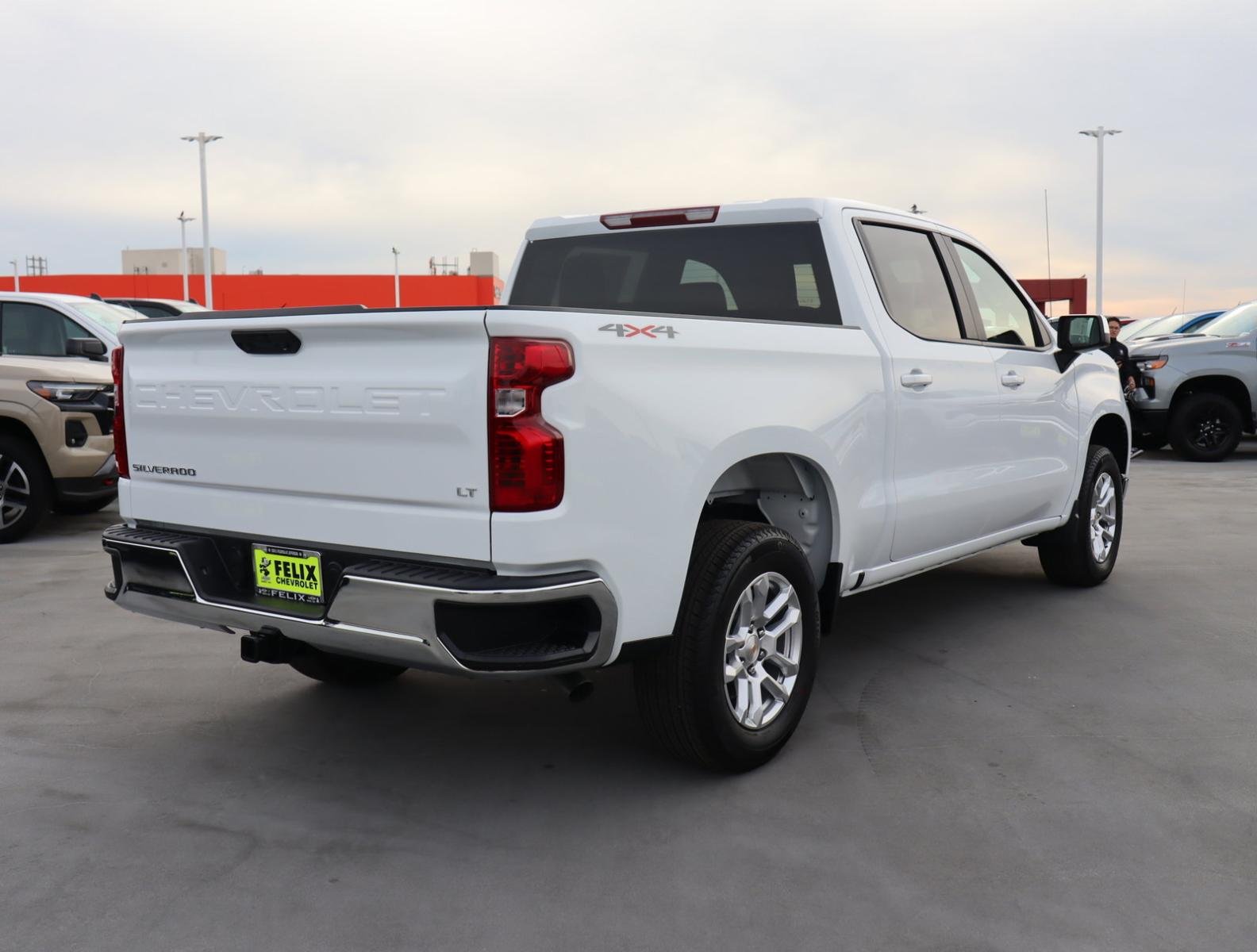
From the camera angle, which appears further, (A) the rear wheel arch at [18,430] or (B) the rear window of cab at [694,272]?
(A) the rear wheel arch at [18,430]

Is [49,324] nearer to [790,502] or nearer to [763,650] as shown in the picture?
[790,502]

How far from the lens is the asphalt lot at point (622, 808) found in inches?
117

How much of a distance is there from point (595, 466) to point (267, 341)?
1100mm

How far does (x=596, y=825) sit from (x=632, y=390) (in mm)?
1280

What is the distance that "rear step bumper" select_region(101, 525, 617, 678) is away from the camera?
3.14 meters

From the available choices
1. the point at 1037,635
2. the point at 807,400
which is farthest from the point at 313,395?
the point at 1037,635

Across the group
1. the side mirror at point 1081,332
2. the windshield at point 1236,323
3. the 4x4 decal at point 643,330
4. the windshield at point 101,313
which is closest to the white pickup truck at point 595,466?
the 4x4 decal at point 643,330

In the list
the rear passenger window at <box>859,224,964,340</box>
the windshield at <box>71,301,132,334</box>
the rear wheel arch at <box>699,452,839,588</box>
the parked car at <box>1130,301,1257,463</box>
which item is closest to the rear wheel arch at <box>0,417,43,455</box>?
the windshield at <box>71,301,132,334</box>

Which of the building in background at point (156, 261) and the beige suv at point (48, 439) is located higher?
the building in background at point (156, 261)

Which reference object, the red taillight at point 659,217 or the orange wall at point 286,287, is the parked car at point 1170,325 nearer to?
the red taillight at point 659,217

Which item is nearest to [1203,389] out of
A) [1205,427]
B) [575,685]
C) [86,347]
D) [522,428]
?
[1205,427]

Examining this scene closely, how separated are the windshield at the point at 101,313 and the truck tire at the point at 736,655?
24.1ft

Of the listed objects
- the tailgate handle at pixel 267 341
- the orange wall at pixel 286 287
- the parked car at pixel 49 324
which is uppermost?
the orange wall at pixel 286 287

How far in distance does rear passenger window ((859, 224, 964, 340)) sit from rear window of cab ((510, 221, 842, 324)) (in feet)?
1.01
